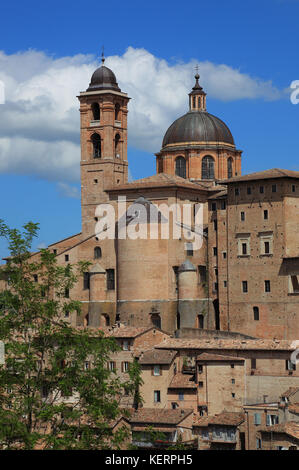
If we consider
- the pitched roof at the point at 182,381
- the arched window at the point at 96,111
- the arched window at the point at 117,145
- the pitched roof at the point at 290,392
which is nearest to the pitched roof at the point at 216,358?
the pitched roof at the point at 182,381

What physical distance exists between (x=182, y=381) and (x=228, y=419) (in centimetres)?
460

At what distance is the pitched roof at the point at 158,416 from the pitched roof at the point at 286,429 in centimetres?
448

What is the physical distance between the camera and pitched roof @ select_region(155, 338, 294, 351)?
4825 centimetres

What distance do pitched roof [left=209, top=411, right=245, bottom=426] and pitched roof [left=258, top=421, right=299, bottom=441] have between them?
6.85 feet

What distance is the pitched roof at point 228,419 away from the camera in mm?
43406

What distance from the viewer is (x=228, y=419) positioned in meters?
44.0

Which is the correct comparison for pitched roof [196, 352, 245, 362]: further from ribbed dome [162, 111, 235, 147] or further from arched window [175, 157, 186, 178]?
ribbed dome [162, 111, 235, 147]

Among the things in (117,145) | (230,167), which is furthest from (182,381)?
(230,167)

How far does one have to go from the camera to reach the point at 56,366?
24.5m

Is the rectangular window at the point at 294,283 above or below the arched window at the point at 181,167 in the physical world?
below

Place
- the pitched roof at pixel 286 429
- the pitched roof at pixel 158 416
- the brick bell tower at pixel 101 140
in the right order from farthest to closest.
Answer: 1. the brick bell tower at pixel 101 140
2. the pitched roof at pixel 158 416
3. the pitched roof at pixel 286 429

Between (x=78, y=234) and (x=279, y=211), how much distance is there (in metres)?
15.4

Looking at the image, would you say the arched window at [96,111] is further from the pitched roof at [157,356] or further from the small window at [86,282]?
the pitched roof at [157,356]
